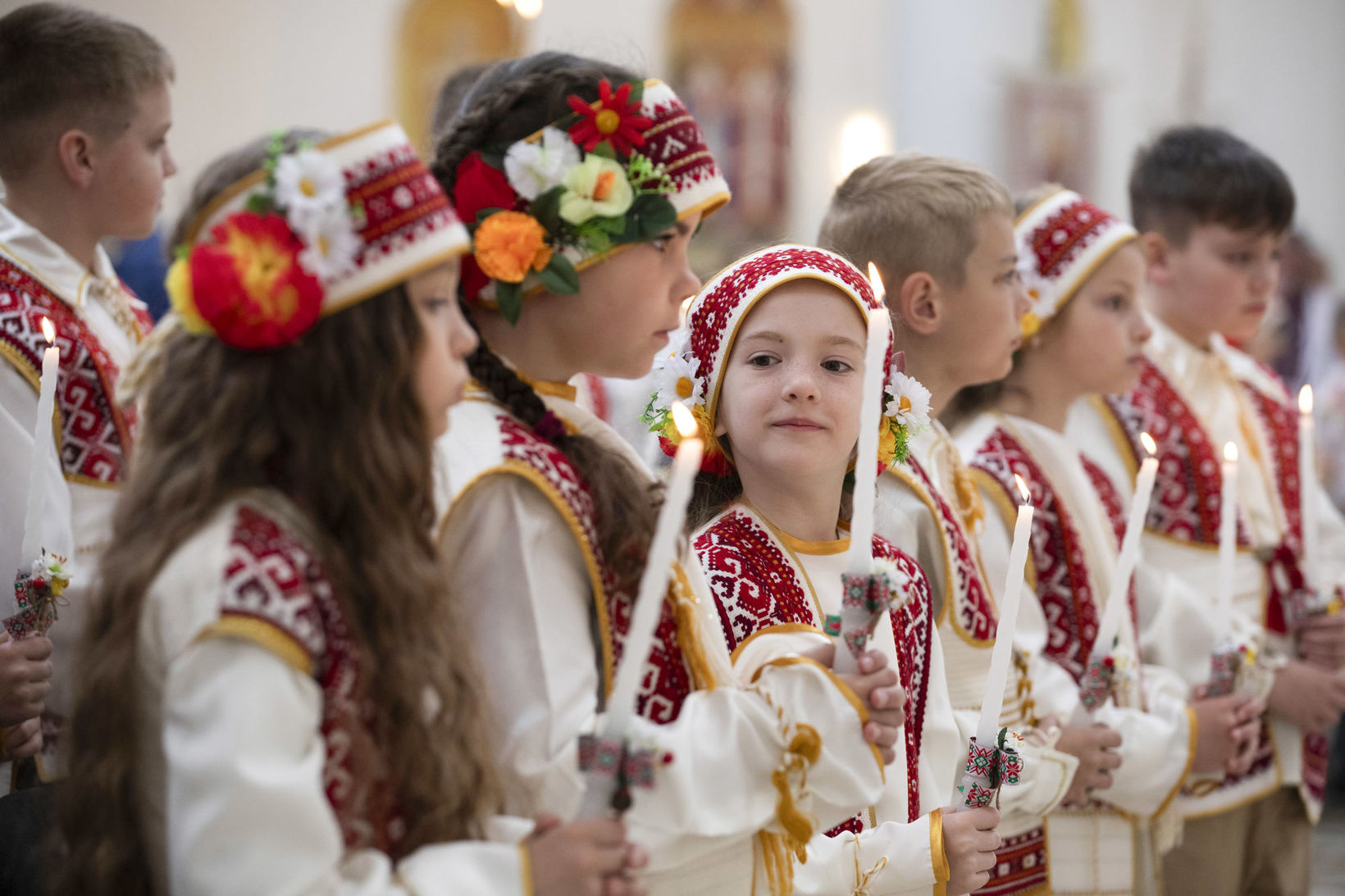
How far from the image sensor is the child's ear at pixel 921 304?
2.76 metres

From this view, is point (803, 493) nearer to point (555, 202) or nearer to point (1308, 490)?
point (555, 202)

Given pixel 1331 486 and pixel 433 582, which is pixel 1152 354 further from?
pixel 1331 486

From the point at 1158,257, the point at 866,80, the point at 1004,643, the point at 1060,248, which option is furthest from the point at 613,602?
the point at 866,80

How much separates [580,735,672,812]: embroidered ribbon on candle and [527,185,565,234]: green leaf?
29.4 inches

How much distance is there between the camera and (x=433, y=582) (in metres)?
1.50

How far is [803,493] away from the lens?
7.44 feet

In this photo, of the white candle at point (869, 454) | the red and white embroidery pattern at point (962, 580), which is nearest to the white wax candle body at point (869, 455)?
the white candle at point (869, 454)

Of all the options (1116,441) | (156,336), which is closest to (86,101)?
(156,336)

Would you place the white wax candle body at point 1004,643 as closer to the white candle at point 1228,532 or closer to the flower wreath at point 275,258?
the flower wreath at point 275,258

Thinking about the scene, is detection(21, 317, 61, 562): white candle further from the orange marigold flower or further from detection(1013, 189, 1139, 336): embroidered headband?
detection(1013, 189, 1139, 336): embroidered headband

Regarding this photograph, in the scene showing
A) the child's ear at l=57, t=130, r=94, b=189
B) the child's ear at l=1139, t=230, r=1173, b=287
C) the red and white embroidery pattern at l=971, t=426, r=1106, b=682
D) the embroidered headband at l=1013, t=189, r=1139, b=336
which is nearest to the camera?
the child's ear at l=57, t=130, r=94, b=189

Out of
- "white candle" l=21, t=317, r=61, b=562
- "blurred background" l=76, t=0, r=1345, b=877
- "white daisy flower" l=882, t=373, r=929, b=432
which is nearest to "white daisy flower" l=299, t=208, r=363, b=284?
"white candle" l=21, t=317, r=61, b=562

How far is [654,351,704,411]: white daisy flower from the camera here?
7.62ft

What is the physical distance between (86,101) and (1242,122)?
41.8 feet
